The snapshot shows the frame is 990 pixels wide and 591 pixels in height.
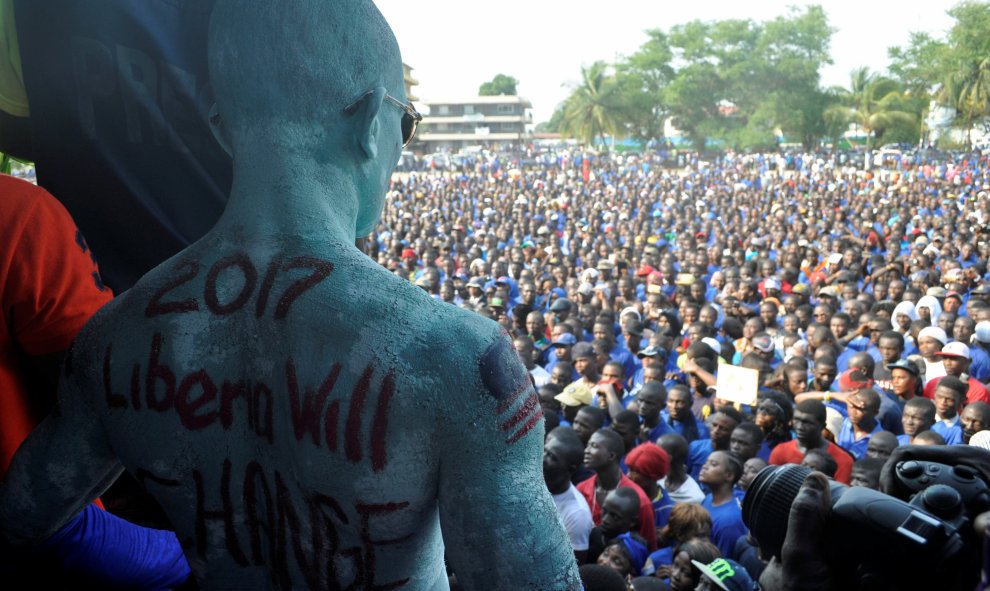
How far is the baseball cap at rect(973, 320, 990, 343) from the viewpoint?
7.66m

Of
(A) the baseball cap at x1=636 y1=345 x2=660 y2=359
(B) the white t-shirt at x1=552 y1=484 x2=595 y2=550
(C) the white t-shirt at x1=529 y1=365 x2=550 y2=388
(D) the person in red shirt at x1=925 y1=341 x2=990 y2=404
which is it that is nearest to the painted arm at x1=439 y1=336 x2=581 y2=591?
(B) the white t-shirt at x1=552 y1=484 x2=595 y2=550

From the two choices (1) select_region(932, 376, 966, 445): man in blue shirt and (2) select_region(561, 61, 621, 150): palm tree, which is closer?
(1) select_region(932, 376, 966, 445): man in blue shirt

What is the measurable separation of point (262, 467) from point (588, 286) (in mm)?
11164

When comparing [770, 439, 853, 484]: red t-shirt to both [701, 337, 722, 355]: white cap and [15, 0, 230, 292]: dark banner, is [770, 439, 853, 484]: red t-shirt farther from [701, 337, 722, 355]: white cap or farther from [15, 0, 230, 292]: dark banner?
[15, 0, 230, 292]: dark banner

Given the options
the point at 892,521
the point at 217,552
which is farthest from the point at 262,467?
the point at 892,521

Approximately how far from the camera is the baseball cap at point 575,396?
6.46 meters

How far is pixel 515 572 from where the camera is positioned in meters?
1.09

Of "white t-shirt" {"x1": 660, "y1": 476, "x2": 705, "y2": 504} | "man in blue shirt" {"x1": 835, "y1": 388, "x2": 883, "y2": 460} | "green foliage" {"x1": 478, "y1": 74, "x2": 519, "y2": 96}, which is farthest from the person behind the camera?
"green foliage" {"x1": 478, "y1": 74, "x2": 519, "y2": 96}

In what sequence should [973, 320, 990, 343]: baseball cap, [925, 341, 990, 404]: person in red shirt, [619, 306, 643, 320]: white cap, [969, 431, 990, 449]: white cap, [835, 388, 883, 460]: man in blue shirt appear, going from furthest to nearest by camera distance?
[619, 306, 643, 320]: white cap < [973, 320, 990, 343]: baseball cap < [925, 341, 990, 404]: person in red shirt < [835, 388, 883, 460]: man in blue shirt < [969, 431, 990, 449]: white cap

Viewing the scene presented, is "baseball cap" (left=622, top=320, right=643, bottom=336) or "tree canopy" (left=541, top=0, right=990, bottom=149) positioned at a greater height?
"tree canopy" (left=541, top=0, right=990, bottom=149)

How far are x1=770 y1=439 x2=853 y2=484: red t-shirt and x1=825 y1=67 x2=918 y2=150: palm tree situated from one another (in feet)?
116

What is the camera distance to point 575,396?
6.51 metres

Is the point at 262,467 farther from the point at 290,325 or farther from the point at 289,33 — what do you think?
the point at 289,33

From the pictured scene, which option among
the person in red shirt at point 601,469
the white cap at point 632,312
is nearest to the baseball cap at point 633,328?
the white cap at point 632,312
